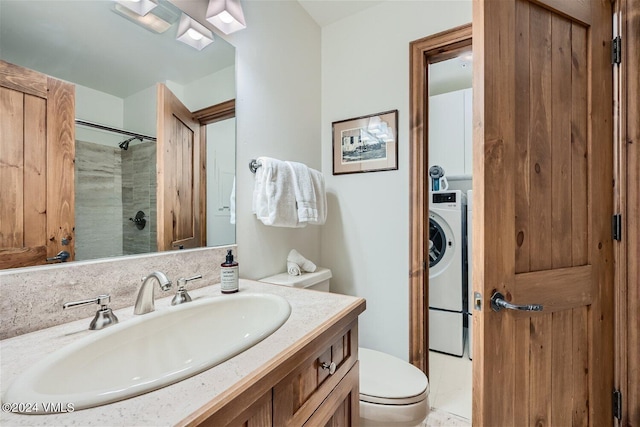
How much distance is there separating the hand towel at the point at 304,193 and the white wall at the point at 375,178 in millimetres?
389

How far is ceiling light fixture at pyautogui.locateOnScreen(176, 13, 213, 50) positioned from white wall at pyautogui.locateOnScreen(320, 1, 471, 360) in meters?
0.94

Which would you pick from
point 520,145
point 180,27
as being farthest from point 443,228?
point 180,27

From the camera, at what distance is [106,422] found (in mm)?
392

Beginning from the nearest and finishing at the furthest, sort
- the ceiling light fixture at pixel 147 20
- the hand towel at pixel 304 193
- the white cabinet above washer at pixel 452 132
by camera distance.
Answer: the ceiling light fixture at pixel 147 20
the hand towel at pixel 304 193
the white cabinet above washer at pixel 452 132

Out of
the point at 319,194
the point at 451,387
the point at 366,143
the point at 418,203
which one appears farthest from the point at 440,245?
the point at 319,194

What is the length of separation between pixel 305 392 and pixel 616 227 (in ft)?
4.25

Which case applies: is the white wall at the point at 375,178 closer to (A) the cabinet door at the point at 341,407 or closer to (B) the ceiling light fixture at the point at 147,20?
(A) the cabinet door at the point at 341,407

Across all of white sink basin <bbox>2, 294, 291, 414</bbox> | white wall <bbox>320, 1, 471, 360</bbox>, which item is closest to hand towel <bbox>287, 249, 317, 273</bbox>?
white wall <bbox>320, 1, 471, 360</bbox>

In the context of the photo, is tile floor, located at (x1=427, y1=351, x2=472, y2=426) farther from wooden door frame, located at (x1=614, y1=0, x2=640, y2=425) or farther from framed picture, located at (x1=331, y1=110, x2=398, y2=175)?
framed picture, located at (x1=331, y1=110, x2=398, y2=175)

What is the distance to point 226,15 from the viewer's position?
3.96 feet

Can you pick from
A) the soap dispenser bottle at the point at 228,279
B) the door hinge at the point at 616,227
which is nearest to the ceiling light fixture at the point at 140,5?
the soap dispenser bottle at the point at 228,279

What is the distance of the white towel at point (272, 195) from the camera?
1362mm

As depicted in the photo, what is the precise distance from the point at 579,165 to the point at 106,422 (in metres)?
1.48

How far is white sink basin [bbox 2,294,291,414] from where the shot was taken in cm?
45
